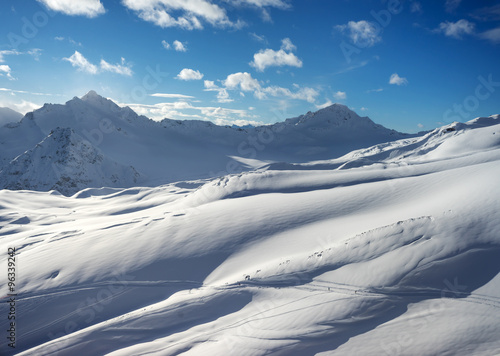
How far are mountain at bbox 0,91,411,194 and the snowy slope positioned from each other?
12.8 ft

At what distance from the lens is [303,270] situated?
29.7 ft

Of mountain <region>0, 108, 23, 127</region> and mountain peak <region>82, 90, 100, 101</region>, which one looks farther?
mountain <region>0, 108, 23, 127</region>

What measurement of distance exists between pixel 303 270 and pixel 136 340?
5.02 metres

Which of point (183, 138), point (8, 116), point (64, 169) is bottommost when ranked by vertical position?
point (64, 169)

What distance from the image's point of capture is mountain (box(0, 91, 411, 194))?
9012 cm

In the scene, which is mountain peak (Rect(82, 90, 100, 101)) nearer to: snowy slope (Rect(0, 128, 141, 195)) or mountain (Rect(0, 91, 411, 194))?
mountain (Rect(0, 91, 411, 194))

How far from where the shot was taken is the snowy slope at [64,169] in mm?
64125

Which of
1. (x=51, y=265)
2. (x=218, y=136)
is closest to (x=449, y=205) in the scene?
(x=51, y=265)

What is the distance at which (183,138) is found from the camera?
119 metres

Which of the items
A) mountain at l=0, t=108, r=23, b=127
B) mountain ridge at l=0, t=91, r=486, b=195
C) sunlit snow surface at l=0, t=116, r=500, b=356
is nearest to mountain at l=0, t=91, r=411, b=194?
mountain ridge at l=0, t=91, r=486, b=195

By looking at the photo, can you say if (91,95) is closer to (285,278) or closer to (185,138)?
(185,138)

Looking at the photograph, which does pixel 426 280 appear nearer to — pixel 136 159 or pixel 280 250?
pixel 280 250

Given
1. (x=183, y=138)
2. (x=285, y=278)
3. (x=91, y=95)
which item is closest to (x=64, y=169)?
(x=183, y=138)

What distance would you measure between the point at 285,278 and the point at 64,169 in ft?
230
